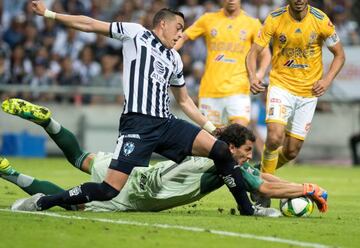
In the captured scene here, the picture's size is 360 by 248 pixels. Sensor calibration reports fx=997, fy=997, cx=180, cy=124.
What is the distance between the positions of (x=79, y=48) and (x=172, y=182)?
13.8m

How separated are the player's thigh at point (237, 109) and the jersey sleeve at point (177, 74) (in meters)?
3.86

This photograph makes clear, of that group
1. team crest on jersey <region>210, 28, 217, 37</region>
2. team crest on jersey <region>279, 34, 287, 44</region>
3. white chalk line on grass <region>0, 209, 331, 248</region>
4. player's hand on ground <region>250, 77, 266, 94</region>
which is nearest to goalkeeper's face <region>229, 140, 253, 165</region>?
white chalk line on grass <region>0, 209, 331, 248</region>

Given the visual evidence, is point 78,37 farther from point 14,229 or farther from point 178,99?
point 14,229

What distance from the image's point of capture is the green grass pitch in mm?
8031

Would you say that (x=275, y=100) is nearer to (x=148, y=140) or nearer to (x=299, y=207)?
(x=299, y=207)

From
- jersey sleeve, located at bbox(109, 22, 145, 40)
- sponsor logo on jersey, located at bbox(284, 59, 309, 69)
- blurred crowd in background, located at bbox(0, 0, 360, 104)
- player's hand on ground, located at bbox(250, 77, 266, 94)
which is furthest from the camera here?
blurred crowd in background, located at bbox(0, 0, 360, 104)

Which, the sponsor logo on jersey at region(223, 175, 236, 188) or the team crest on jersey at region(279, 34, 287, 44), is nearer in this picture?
the sponsor logo on jersey at region(223, 175, 236, 188)

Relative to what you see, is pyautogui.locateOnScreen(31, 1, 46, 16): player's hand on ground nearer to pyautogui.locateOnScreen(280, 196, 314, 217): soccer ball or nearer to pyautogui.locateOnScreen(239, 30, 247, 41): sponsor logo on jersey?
pyautogui.locateOnScreen(280, 196, 314, 217): soccer ball

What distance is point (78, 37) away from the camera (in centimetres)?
2405

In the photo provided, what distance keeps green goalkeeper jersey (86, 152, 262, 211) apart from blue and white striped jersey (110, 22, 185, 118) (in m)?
0.64

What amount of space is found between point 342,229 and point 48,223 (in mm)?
2737

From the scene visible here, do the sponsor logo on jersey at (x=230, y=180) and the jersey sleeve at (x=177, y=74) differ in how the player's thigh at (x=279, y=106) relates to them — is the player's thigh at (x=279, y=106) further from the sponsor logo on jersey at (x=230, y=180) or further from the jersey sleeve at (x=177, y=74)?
the sponsor logo on jersey at (x=230, y=180)

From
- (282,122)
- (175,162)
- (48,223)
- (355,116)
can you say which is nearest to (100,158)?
(175,162)

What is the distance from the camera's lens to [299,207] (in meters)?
10.3
